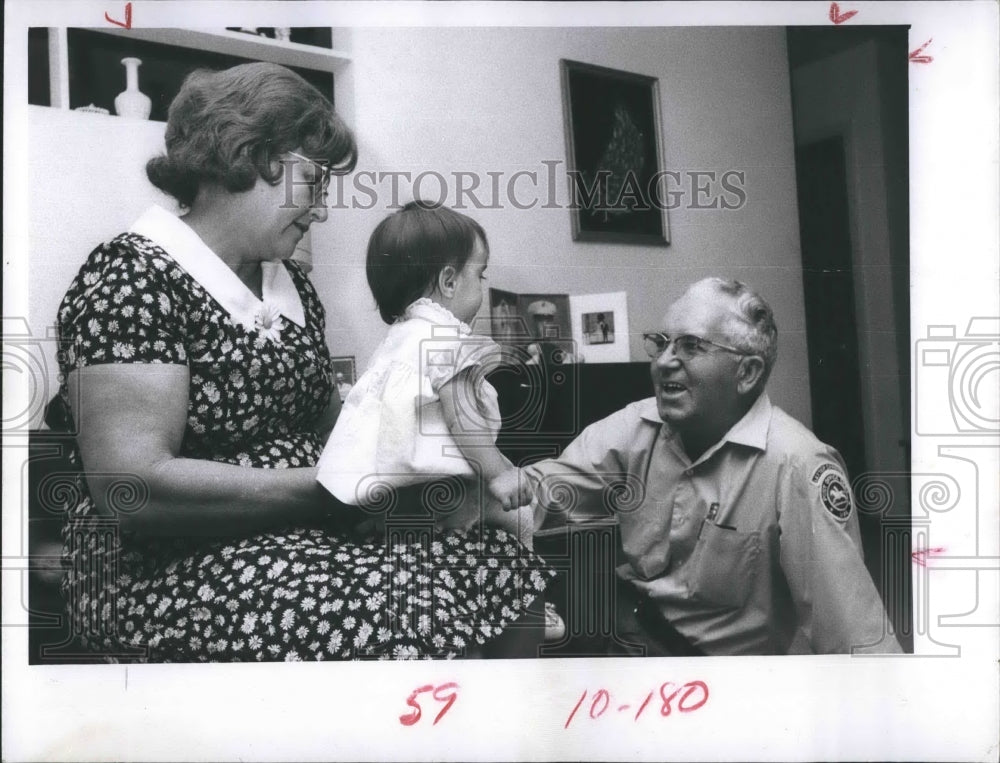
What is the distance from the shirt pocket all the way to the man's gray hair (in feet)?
1.26

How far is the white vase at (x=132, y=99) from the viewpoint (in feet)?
7.63

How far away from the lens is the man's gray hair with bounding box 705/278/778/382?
7.87 feet

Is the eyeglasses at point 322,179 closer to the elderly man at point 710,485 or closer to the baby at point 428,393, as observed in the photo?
Answer: the baby at point 428,393

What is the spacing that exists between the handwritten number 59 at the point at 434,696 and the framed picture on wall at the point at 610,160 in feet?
3.71

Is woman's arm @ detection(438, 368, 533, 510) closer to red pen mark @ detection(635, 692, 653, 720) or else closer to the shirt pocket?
the shirt pocket

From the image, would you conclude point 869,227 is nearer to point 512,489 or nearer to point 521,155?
point 521,155

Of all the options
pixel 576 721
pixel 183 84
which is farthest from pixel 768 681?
pixel 183 84

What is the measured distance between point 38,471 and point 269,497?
596 mm

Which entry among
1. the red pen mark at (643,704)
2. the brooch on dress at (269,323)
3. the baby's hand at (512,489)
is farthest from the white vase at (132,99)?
the red pen mark at (643,704)

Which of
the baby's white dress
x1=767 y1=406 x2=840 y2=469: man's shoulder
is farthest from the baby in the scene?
x1=767 y1=406 x2=840 y2=469: man's shoulder

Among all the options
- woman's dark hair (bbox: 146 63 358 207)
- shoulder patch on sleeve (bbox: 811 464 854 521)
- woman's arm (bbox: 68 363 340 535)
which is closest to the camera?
woman's arm (bbox: 68 363 340 535)

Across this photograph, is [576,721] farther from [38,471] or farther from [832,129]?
[832,129]

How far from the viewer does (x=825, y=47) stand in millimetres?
2443

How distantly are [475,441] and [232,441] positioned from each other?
0.56 metres
